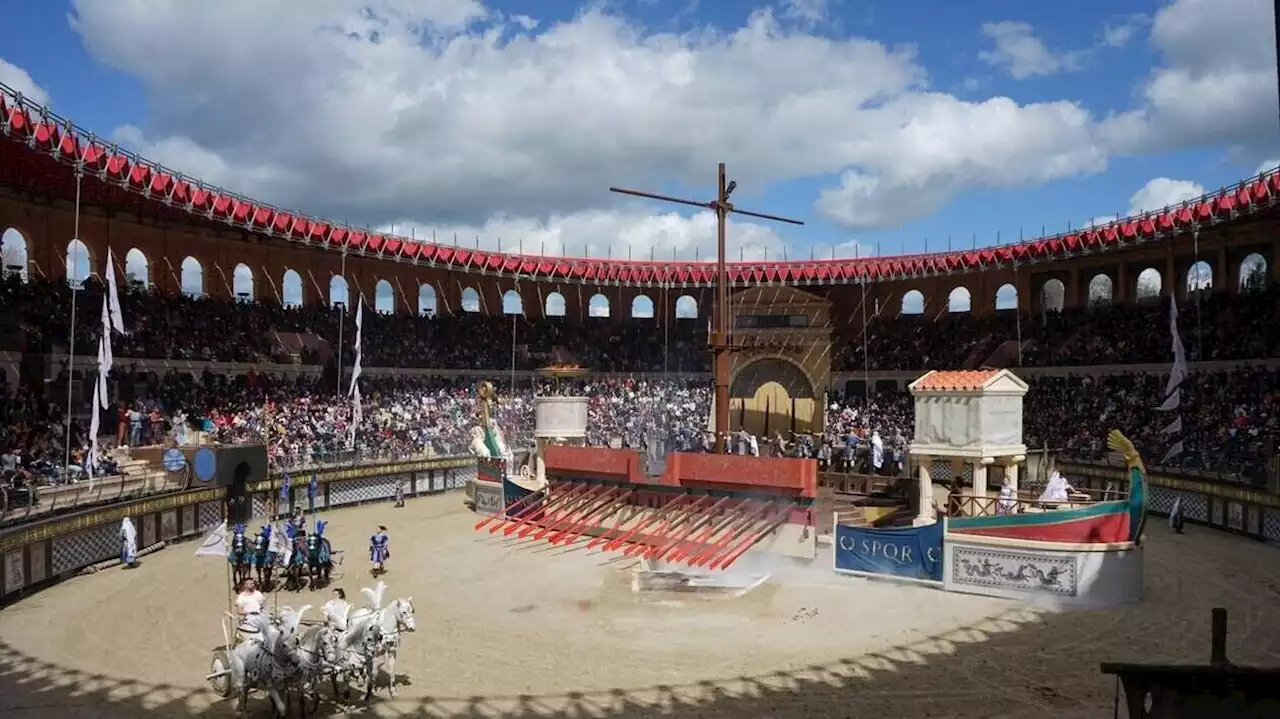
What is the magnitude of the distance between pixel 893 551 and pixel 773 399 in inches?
1152

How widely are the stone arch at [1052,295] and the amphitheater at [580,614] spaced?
7520mm

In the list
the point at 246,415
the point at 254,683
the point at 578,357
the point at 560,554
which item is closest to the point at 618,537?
the point at 560,554

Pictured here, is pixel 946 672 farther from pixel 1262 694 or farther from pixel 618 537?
pixel 618 537

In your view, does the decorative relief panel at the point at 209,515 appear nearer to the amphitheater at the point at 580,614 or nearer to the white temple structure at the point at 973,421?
the amphitheater at the point at 580,614

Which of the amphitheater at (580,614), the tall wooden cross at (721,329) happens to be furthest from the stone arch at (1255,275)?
the tall wooden cross at (721,329)

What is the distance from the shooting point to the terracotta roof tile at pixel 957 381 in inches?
827

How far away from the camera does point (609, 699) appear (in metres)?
12.9

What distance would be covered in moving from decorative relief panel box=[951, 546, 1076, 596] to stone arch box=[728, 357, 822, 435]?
27102mm

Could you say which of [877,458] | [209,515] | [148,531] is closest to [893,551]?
[877,458]

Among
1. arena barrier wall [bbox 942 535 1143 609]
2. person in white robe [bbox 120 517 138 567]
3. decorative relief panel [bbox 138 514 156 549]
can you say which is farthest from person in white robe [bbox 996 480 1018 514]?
decorative relief panel [bbox 138 514 156 549]

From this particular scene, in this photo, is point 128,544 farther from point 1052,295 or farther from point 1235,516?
point 1052,295

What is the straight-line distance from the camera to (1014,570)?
1833cm

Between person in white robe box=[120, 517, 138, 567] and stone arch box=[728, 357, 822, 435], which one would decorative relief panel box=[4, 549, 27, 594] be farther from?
stone arch box=[728, 357, 822, 435]

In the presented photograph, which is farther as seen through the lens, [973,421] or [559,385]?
[559,385]
